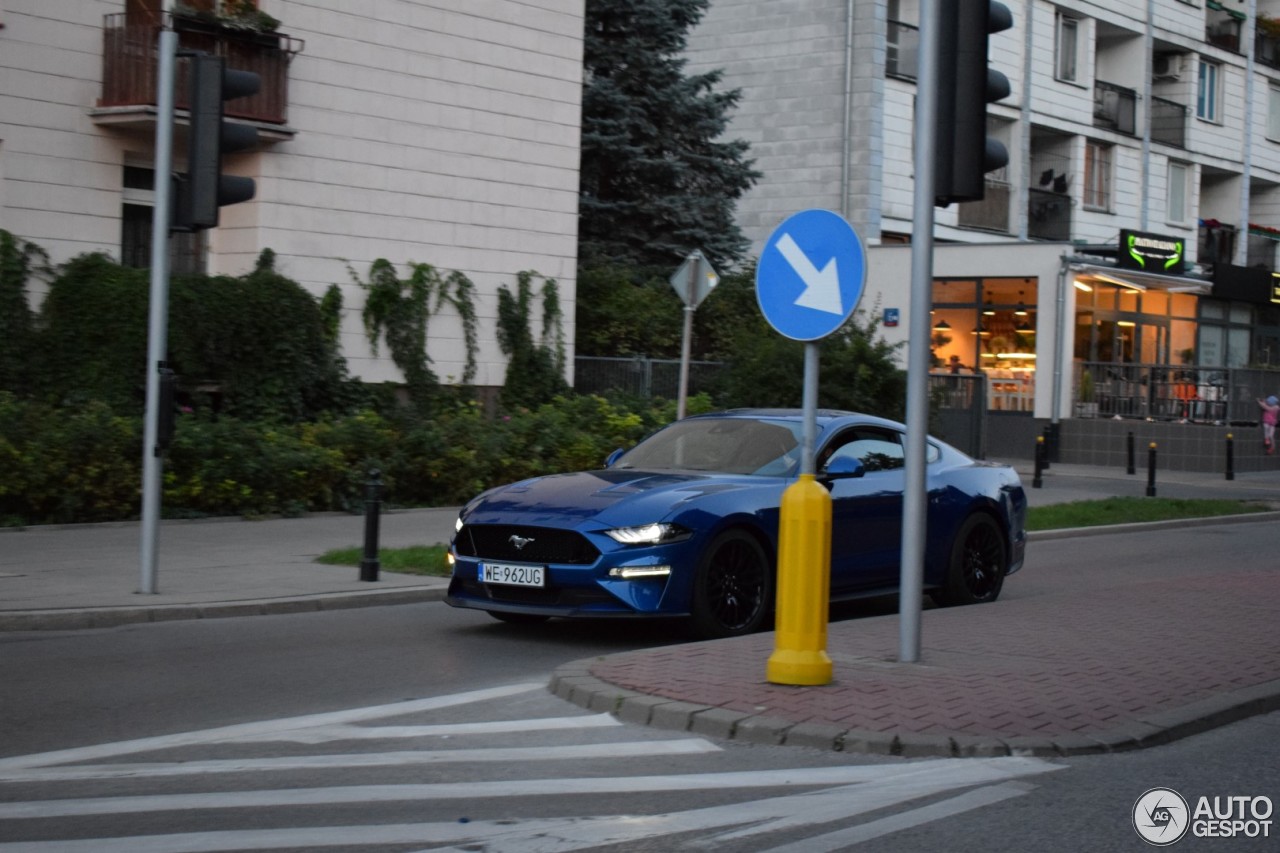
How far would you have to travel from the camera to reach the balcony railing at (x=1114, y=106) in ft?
138

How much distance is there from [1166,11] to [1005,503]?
3641 cm

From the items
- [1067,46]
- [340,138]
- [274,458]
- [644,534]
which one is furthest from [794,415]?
[1067,46]

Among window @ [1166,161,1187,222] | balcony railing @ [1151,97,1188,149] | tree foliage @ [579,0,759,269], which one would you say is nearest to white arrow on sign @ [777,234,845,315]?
tree foliage @ [579,0,759,269]

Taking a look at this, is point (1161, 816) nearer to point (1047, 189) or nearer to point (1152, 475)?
point (1152, 475)

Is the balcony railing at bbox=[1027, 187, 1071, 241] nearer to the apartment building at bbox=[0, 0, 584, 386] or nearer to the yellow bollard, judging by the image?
the apartment building at bbox=[0, 0, 584, 386]

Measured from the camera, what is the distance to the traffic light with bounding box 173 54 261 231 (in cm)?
1086

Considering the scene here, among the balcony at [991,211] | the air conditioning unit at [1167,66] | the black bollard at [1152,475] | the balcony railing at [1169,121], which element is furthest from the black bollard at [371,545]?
the air conditioning unit at [1167,66]

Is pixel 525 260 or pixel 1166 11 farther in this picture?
pixel 1166 11

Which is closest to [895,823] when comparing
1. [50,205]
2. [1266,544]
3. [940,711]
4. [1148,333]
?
[940,711]

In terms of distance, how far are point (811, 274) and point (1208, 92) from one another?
43275 millimetres

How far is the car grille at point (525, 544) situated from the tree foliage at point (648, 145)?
20.7 metres

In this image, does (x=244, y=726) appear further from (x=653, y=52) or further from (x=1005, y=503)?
(x=653, y=52)

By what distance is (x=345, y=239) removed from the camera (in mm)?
22312

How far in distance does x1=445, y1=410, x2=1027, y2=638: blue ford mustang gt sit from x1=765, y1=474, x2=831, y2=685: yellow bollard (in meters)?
1.66
